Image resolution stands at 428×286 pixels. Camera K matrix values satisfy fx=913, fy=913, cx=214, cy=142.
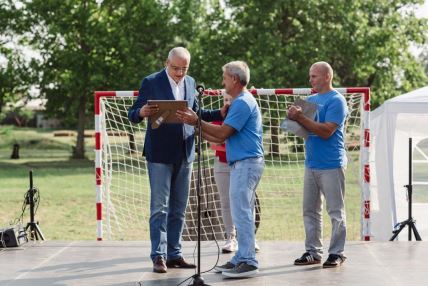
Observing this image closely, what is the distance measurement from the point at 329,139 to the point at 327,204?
548 millimetres

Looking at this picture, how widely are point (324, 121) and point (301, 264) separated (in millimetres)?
1268

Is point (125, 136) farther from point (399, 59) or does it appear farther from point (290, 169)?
point (399, 59)

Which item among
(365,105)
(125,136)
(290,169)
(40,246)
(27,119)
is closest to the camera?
(40,246)

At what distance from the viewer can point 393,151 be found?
445 inches

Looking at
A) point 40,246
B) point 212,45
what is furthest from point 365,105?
point 212,45

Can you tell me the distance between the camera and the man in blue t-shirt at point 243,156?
23.0ft

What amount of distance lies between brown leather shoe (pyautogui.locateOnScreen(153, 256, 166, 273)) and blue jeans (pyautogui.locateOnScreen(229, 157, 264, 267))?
2.08 ft

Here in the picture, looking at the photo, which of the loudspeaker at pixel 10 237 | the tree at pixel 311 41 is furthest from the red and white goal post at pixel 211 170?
the tree at pixel 311 41

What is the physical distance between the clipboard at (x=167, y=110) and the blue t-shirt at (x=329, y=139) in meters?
1.26

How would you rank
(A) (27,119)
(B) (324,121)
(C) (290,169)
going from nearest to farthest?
(B) (324,121) → (C) (290,169) → (A) (27,119)

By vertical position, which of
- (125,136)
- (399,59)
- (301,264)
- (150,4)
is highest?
(150,4)

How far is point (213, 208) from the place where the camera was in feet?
33.9

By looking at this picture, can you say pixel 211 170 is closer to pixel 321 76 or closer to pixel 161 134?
pixel 161 134

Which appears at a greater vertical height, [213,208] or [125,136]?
[125,136]
